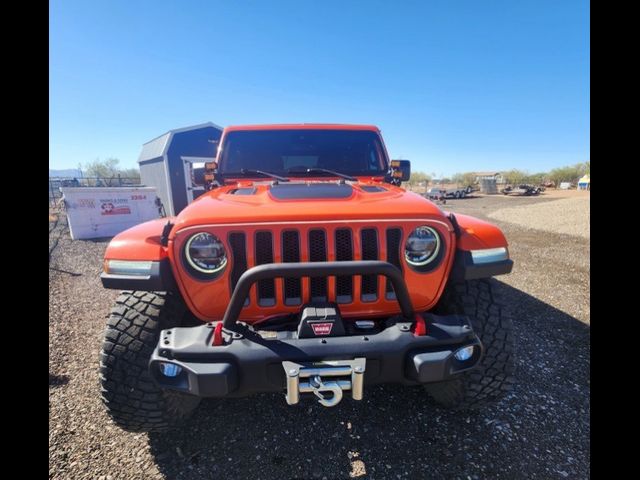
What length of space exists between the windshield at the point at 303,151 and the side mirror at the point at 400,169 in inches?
3.9

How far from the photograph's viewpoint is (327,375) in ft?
4.61

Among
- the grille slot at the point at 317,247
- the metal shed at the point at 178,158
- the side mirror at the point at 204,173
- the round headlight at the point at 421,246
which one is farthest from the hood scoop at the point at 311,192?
the metal shed at the point at 178,158

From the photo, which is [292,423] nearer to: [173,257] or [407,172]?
[173,257]

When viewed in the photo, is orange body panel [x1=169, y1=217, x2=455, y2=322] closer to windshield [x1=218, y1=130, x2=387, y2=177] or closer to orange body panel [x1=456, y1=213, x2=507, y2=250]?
orange body panel [x1=456, y1=213, x2=507, y2=250]

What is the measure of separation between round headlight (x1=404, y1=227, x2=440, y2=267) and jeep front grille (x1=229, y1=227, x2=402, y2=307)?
0.07 meters

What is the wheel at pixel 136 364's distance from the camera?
66.7 inches

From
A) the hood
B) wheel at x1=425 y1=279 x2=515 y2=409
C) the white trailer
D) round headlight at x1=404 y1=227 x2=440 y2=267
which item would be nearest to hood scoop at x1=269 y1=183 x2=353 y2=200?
the hood

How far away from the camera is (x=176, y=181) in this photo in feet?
44.8

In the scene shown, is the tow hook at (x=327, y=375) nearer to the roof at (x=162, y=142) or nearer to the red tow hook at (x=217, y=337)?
the red tow hook at (x=217, y=337)

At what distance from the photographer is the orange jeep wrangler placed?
1.42 metres

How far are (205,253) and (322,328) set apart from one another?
2.41 ft

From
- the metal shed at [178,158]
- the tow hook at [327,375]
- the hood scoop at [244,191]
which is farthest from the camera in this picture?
the metal shed at [178,158]
